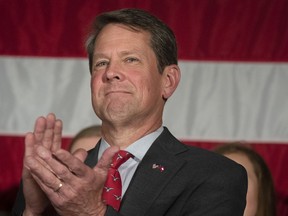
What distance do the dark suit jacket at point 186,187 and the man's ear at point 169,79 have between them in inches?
7.6

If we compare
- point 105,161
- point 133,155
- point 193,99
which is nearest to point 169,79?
point 133,155

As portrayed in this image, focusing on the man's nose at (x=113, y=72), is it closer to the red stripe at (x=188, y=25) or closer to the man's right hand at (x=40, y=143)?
the man's right hand at (x=40, y=143)

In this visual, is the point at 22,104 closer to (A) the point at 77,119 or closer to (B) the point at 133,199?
(A) the point at 77,119

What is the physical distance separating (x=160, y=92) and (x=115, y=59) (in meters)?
0.13

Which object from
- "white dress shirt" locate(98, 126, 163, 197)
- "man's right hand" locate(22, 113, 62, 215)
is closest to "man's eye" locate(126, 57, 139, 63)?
"white dress shirt" locate(98, 126, 163, 197)

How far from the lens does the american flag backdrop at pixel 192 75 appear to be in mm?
2307

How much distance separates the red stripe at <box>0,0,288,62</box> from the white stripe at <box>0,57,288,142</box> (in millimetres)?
44

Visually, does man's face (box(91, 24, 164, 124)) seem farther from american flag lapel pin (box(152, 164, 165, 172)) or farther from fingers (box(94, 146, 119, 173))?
fingers (box(94, 146, 119, 173))

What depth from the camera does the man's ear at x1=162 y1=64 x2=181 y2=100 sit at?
5.08 feet

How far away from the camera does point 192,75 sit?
2.34 m

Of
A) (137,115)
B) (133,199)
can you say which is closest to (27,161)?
(133,199)

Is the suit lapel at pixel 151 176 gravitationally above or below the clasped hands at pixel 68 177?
below

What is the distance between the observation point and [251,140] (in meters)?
2.30

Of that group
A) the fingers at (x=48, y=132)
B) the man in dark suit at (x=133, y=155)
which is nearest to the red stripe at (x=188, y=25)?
the man in dark suit at (x=133, y=155)
